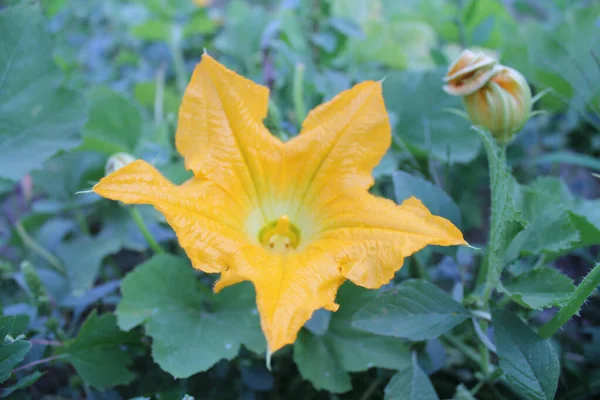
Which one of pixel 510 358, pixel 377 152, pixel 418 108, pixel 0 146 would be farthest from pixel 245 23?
pixel 510 358

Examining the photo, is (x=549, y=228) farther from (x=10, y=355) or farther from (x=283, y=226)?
(x=10, y=355)

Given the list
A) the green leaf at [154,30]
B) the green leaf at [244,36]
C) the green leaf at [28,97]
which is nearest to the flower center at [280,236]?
the green leaf at [28,97]

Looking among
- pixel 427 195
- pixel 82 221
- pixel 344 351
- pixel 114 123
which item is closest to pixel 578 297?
pixel 427 195

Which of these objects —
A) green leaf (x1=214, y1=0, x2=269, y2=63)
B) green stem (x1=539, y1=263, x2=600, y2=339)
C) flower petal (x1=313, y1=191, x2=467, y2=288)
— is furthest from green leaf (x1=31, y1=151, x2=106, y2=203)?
green stem (x1=539, y1=263, x2=600, y2=339)

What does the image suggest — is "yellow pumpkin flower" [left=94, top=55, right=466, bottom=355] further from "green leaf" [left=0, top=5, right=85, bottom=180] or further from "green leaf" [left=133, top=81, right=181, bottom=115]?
"green leaf" [left=133, top=81, right=181, bottom=115]

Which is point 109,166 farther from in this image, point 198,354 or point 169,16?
point 169,16
